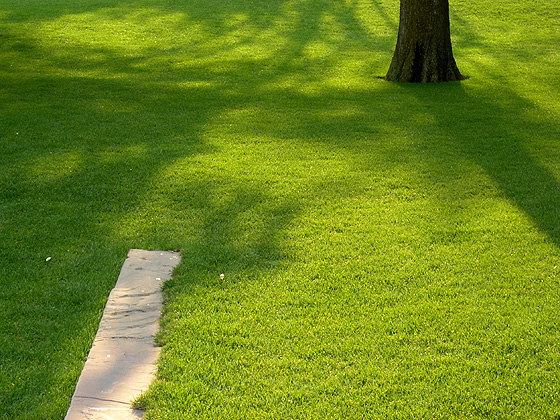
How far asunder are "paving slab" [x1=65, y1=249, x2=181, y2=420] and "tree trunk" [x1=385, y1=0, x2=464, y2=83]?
6748 millimetres

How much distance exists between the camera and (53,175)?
5250mm

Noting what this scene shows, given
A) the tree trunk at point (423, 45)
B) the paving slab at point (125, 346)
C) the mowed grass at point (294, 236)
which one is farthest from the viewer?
the tree trunk at point (423, 45)

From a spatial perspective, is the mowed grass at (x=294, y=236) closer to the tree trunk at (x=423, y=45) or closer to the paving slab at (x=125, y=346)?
the paving slab at (x=125, y=346)

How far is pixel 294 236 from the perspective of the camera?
4.21 metres

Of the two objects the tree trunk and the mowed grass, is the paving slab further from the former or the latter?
the tree trunk

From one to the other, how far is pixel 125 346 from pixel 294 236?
1614 mm

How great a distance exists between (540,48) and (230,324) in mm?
11862

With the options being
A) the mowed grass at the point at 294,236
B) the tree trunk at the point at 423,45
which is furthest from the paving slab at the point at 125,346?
the tree trunk at the point at 423,45

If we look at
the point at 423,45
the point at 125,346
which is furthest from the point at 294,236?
the point at 423,45

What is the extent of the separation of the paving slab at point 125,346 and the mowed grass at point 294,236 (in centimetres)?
7

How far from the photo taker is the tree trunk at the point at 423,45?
29.7 ft

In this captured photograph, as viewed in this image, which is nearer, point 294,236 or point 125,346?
point 125,346

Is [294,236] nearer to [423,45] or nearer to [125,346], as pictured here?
[125,346]

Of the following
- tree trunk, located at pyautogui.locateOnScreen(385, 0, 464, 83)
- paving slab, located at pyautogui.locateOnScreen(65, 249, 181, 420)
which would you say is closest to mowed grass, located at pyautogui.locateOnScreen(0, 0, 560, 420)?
paving slab, located at pyautogui.locateOnScreen(65, 249, 181, 420)
